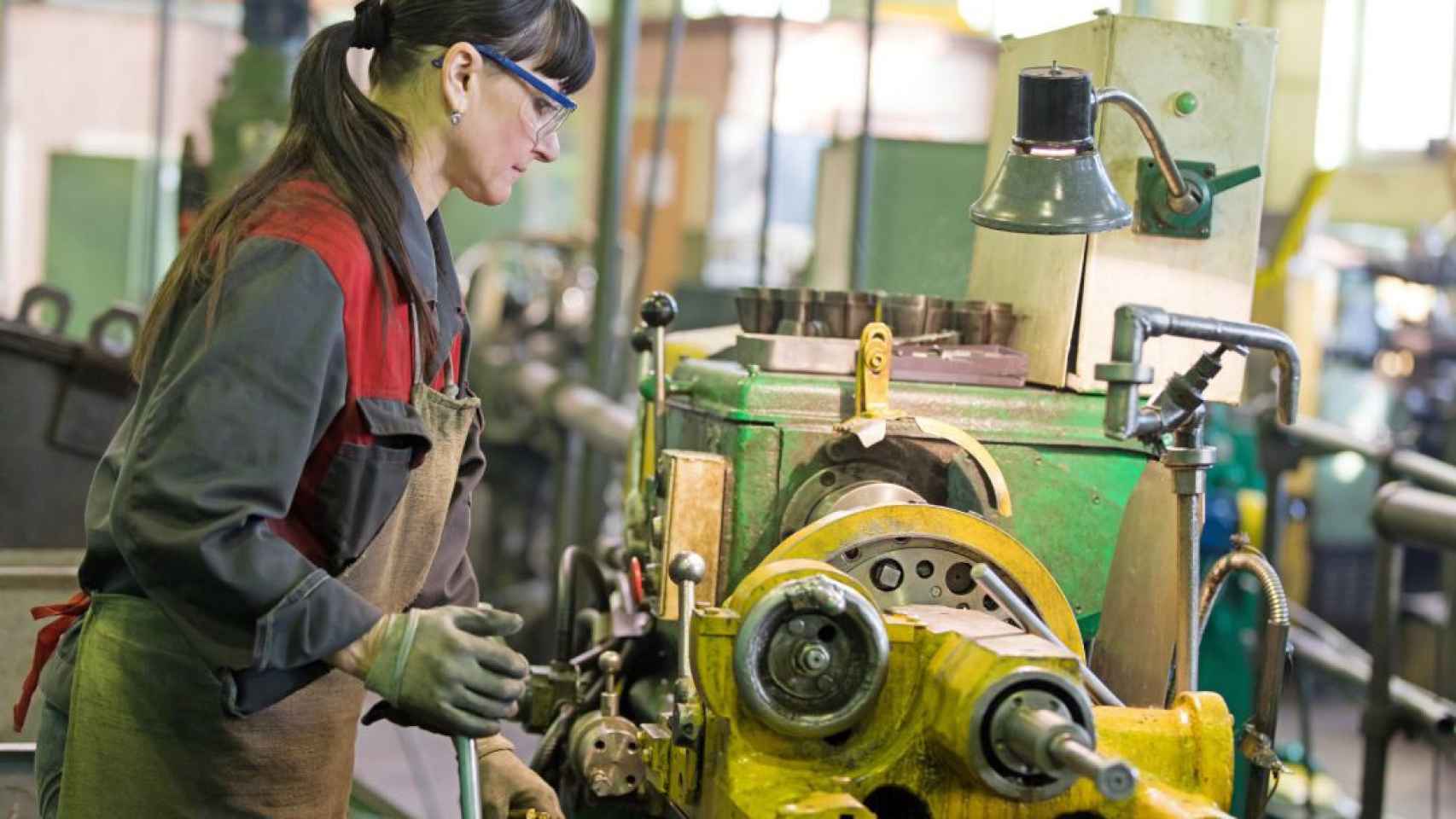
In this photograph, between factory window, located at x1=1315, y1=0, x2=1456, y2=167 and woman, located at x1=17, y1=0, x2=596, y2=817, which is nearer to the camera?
woman, located at x1=17, y1=0, x2=596, y2=817

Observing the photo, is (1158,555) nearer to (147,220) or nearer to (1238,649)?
(1238,649)

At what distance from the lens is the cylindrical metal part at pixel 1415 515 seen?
2.66 meters

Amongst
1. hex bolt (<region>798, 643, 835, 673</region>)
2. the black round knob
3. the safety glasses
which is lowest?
hex bolt (<region>798, 643, 835, 673</region>)

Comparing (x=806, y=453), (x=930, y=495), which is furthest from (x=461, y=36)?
(x=930, y=495)

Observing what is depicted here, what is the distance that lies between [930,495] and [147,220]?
507 cm

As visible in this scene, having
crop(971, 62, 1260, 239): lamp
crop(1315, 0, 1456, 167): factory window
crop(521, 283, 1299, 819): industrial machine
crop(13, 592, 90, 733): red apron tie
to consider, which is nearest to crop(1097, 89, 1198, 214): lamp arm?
crop(971, 62, 1260, 239): lamp

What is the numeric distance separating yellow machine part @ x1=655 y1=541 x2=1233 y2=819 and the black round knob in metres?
0.72

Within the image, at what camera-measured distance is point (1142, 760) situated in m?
1.48

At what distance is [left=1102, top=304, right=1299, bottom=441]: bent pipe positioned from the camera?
154cm

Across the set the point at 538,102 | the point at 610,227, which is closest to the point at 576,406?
the point at 610,227

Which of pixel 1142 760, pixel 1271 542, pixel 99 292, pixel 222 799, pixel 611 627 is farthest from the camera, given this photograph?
pixel 99 292

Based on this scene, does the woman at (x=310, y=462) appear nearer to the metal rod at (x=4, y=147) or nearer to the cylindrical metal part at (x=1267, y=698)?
the cylindrical metal part at (x=1267, y=698)

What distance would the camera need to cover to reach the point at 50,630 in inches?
69.5

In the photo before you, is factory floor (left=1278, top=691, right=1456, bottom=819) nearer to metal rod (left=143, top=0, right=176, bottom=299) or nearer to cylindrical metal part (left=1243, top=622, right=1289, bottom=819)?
cylindrical metal part (left=1243, top=622, right=1289, bottom=819)
